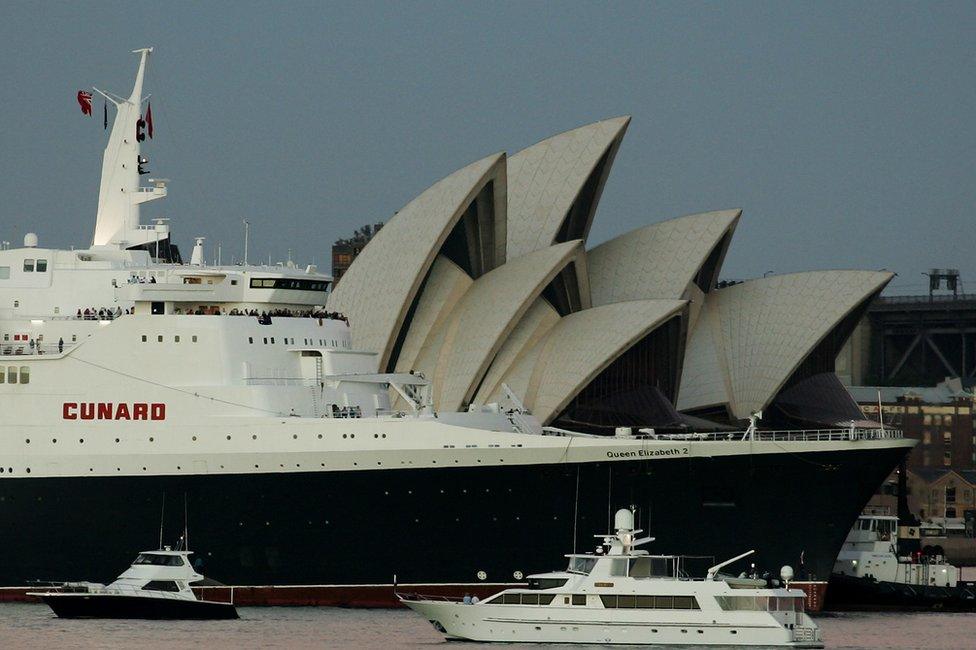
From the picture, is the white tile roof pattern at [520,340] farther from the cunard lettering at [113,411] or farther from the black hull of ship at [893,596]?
the cunard lettering at [113,411]

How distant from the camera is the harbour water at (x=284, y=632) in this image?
1601 inches

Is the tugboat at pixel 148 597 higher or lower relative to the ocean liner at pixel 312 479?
lower

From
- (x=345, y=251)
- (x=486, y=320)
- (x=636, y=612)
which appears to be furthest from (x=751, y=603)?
(x=345, y=251)

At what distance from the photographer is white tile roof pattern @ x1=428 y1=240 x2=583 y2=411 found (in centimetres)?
6756

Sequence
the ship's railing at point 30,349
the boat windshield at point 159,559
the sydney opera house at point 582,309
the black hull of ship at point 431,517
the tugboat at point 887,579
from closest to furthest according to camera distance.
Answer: the boat windshield at point 159,559 → the black hull of ship at point 431,517 → the ship's railing at point 30,349 → the tugboat at point 887,579 → the sydney opera house at point 582,309

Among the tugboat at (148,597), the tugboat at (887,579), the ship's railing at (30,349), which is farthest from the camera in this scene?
the tugboat at (887,579)

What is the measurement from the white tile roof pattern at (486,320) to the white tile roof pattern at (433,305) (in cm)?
59

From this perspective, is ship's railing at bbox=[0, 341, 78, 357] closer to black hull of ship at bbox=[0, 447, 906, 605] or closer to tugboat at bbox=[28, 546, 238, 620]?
black hull of ship at bbox=[0, 447, 906, 605]

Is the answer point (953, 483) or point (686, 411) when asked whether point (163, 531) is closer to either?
point (686, 411)

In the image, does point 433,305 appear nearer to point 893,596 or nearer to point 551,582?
point 893,596

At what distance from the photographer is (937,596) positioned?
58406 mm

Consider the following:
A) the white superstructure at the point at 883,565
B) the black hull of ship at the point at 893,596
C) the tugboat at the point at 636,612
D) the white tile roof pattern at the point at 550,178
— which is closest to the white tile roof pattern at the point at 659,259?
A: the white tile roof pattern at the point at 550,178

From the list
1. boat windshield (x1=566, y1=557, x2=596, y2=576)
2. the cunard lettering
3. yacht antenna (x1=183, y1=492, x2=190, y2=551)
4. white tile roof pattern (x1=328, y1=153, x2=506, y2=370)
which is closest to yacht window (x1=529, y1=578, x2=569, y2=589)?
boat windshield (x1=566, y1=557, x2=596, y2=576)

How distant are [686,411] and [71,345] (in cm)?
3128
